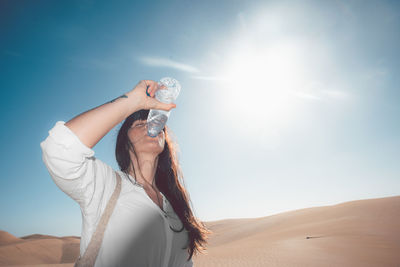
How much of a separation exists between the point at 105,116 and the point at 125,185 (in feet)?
2.17

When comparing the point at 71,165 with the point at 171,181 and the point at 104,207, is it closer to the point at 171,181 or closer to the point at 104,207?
the point at 104,207

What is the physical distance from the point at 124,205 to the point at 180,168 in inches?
54.4

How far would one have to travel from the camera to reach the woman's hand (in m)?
1.26

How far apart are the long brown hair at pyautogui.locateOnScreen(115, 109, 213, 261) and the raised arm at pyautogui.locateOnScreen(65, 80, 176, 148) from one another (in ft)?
2.71

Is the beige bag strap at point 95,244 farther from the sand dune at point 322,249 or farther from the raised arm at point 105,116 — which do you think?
the sand dune at point 322,249

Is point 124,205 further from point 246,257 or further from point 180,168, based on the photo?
point 246,257

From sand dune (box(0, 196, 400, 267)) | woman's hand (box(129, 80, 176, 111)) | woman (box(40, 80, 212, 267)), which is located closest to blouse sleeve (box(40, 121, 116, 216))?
woman (box(40, 80, 212, 267))

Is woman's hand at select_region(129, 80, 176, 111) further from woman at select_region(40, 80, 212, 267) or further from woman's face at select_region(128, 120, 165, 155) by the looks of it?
woman's face at select_region(128, 120, 165, 155)

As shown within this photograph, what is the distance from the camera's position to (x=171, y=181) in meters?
2.45

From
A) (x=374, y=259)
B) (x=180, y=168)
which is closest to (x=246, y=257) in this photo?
(x=374, y=259)

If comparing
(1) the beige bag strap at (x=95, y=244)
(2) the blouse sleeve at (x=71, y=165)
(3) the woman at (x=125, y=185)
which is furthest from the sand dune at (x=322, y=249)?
(2) the blouse sleeve at (x=71, y=165)

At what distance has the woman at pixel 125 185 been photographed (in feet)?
3.06

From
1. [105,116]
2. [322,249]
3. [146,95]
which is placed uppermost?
[146,95]

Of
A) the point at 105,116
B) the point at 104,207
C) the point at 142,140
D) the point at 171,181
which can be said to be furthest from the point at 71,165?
the point at 171,181
